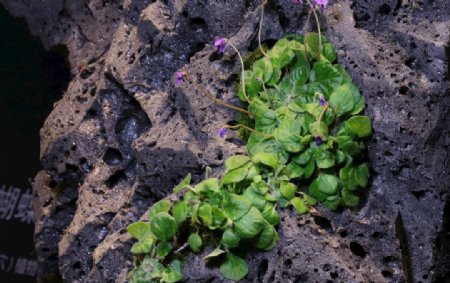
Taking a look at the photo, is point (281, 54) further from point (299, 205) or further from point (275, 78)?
point (299, 205)

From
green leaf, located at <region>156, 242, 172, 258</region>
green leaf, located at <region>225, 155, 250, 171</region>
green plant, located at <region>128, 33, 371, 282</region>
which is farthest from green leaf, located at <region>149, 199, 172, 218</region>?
green leaf, located at <region>225, 155, 250, 171</region>

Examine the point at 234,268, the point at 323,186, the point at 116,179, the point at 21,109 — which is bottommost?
the point at 21,109

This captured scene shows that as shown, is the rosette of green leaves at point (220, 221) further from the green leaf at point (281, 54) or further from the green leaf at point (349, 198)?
the green leaf at point (281, 54)

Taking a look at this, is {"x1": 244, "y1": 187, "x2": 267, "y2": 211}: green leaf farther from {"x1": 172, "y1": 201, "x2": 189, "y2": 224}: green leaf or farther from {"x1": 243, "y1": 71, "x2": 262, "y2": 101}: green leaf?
{"x1": 243, "y1": 71, "x2": 262, "y2": 101}: green leaf

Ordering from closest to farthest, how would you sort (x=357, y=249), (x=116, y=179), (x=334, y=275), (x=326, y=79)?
(x=334, y=275) < (x=357, y=249) < (x=326, y=79) < (x=116, y=179)

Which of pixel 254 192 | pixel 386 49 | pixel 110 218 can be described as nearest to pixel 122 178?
pixel 110 218

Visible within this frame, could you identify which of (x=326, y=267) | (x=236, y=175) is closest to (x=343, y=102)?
(x=236, y=175)
